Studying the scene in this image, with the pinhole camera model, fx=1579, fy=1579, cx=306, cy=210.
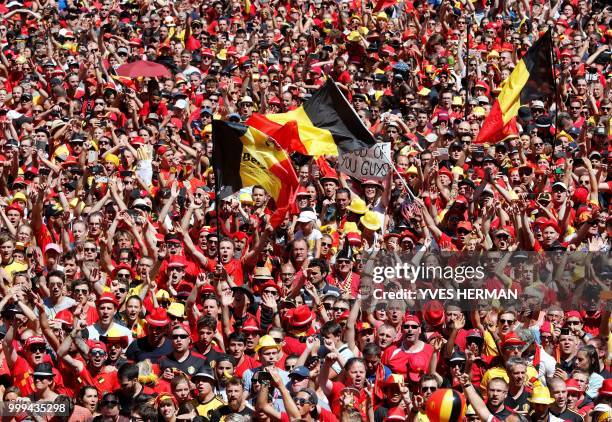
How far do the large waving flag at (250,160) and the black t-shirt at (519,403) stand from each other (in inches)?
144

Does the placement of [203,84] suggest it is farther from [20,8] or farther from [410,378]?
[410,378]

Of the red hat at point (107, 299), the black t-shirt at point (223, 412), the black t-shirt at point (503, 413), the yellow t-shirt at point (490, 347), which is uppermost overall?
the red hat at point (107, 299)

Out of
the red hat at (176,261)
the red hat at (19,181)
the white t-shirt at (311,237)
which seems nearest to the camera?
the red hat at (176,261)

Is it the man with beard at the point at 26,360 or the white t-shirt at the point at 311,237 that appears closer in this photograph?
the man with beard at the point at 26,360

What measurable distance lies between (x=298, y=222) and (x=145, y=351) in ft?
9.63

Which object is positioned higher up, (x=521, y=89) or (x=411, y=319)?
(x=521, y=89)

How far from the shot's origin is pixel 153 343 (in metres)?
12.9

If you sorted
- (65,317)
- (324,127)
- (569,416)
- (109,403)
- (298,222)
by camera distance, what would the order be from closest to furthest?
(569,416), (109,403), (65,317), (298,222), (324,127)

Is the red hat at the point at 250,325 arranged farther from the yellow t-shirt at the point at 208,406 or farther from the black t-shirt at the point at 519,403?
the black t-shirt at the point at 519,403

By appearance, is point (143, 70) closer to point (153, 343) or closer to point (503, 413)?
point (153, 343)

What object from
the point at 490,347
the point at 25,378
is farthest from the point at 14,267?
the point at 490,347

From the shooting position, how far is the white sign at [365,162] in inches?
610

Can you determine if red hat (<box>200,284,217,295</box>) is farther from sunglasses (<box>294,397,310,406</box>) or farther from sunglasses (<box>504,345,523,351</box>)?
sunglasses (<box>504,345,523,351</box>)

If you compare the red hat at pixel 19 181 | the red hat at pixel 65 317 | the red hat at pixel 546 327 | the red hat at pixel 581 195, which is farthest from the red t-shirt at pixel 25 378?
the red hat at pixel 581 195
